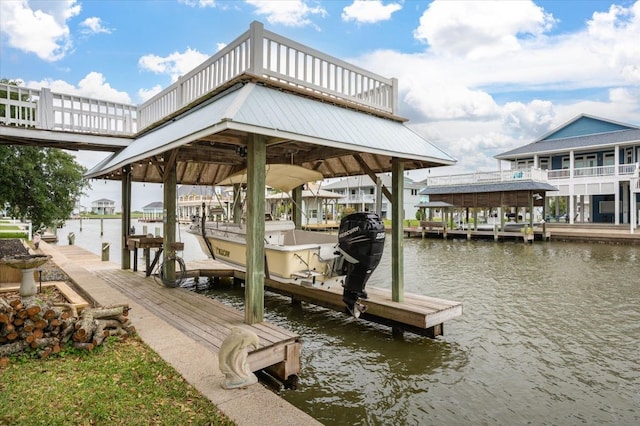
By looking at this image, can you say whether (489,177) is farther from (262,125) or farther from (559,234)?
(262,125)

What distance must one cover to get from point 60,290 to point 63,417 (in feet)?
15.3

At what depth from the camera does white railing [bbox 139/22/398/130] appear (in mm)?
5301

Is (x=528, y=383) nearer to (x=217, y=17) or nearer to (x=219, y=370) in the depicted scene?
(x=219, y=370)

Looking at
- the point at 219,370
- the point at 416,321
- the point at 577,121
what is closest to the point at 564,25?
the point at 416,321

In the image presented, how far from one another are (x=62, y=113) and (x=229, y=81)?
248 inches

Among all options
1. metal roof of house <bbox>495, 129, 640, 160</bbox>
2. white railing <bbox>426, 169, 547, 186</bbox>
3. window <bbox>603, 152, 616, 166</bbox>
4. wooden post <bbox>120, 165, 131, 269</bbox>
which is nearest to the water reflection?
wooden post <bbox>120, 165, 131, 269</bbox>

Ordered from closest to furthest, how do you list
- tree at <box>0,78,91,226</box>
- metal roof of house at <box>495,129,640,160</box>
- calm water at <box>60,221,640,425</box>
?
calm water at <box>60,221,640,425</box> < tree at <box>0,78,91,226</box> < metal roof of house at <box>495,129,640,160</box>

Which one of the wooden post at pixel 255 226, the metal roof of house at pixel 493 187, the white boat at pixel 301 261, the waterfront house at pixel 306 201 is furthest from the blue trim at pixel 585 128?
the wooden post at pixel 255 226

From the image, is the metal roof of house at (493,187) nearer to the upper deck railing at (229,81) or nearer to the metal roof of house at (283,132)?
the metal roof of house at (283,132)

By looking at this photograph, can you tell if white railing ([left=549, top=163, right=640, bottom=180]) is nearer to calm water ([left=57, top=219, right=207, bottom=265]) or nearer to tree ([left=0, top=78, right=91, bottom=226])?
calm water ([left=57, top=219, right=207, bottom=265])

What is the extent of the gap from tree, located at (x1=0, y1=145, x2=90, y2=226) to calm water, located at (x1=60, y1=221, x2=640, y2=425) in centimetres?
1238

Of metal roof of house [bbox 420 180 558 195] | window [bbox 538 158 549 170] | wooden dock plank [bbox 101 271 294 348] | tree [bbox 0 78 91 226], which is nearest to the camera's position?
wooden dock plank [bbox 101 271 294 348]

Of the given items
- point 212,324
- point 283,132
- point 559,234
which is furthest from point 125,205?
point 559,234

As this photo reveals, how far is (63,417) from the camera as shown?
282cm
